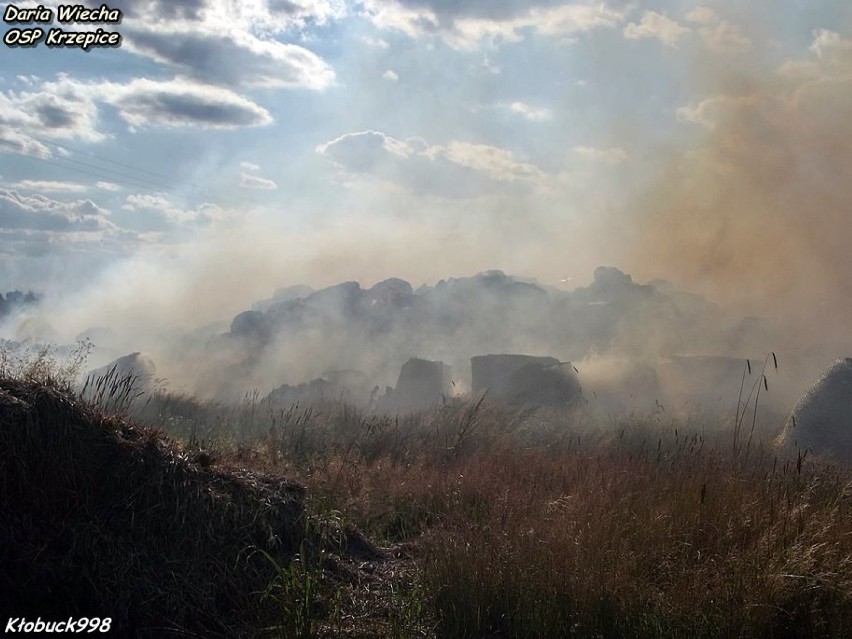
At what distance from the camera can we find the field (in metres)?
5.13

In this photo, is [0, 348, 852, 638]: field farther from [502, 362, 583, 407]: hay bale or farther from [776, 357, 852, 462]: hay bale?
[502, 362, 583, 407]: hay bale

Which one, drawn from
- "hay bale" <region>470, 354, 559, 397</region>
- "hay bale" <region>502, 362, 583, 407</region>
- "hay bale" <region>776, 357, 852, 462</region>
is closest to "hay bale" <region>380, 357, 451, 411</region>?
"hay bale" <region>470, 354, 559, 397</region>

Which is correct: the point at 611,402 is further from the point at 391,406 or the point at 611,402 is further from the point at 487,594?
the point at 487,594

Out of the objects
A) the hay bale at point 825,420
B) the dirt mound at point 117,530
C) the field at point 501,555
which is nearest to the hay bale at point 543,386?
the hay bale at point 825,420

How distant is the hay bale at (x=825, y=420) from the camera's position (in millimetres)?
13086

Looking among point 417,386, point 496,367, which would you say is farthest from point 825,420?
point 417,386

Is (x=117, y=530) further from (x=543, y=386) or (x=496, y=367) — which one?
(x=496, y=367)

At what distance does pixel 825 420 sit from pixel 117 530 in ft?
39.5

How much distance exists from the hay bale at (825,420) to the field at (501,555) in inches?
191

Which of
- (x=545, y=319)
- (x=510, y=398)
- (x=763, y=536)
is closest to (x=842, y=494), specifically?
(x=763, y=536)

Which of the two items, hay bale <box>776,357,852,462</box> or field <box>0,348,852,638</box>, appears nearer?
field <box>0,348,852,638</box>

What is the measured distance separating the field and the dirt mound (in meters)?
0.02

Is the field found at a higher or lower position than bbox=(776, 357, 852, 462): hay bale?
lower

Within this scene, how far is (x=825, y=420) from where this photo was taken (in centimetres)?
1334
